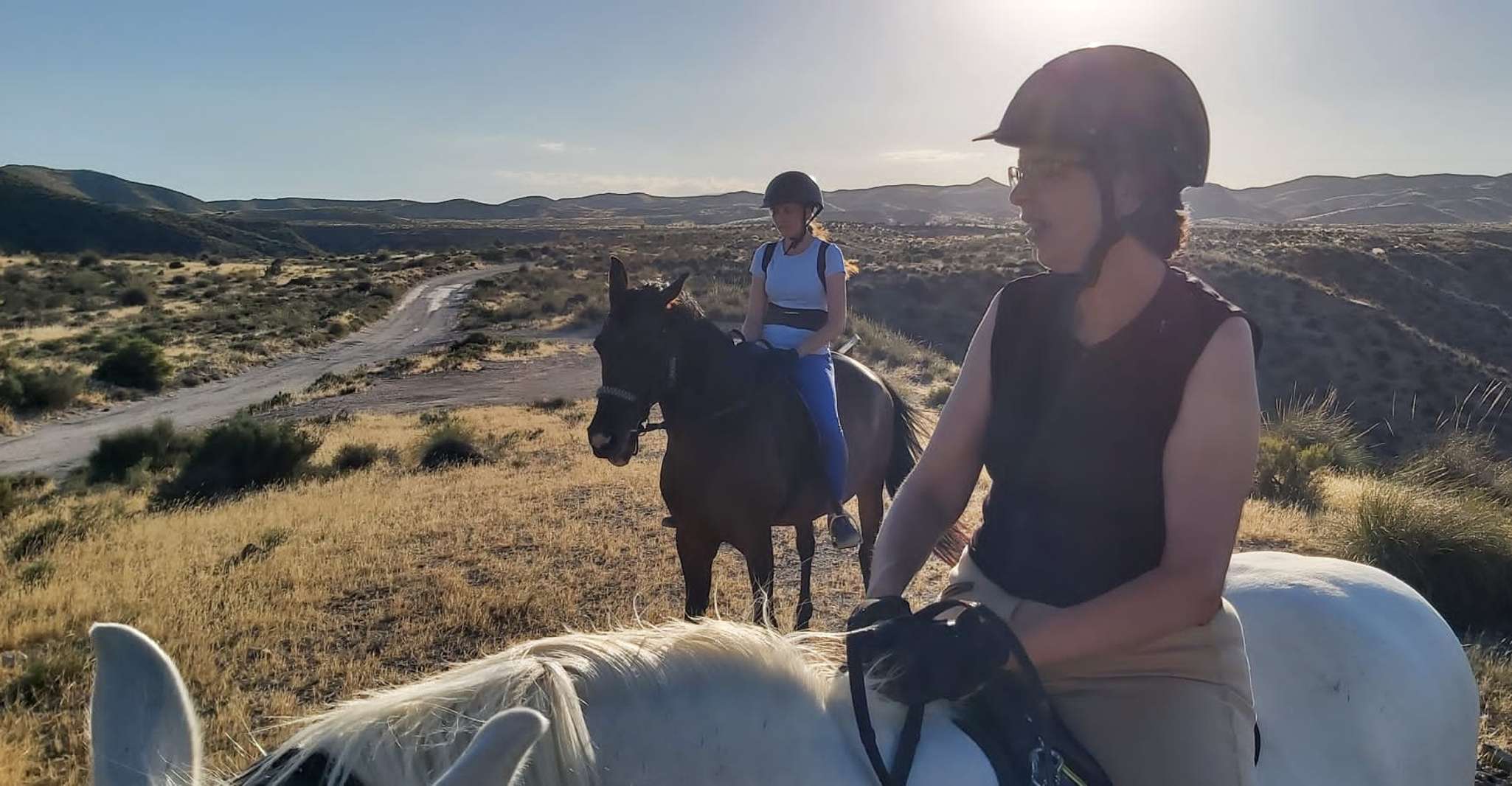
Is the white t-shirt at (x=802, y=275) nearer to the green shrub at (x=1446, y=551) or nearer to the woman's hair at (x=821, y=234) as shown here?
the woman's hair at (x=821, y=234)

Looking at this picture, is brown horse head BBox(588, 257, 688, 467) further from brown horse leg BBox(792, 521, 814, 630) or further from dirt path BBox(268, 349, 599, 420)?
dirt path BBox(268, 349, 599, 420)

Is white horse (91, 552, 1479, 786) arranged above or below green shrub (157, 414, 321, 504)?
above

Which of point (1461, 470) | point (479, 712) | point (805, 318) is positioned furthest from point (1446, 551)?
point (479, 712)

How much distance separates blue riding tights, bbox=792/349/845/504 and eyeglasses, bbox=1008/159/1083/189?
11.8 ft

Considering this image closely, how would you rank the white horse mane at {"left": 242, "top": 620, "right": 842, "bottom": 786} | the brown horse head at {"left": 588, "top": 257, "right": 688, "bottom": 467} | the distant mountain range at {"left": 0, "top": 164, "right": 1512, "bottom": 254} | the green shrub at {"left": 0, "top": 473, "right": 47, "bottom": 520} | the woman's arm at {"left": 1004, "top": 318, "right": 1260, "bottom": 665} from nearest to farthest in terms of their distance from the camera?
1. the white horse mane at {"left": 242, "top": 620, "right": 842, "bottom": 786}
2. the woman's arm at {"left": 1004, "top": 318, "right": 1260, "bottom": 665}
3. the brown horse head at {"left": 588, "top": 257, "right": 688, "bottom": 467}
4. the green shrub at {"left": 0, "top": 473, "right": 47, "bottom": 520}
5. the distant mountain range at {"left": 0, "top": 164, "right": 1512, "bottom": 254}

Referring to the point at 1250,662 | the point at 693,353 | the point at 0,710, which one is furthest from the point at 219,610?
the point at 1250,662

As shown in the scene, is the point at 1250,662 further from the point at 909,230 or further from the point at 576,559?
the point at 909,230

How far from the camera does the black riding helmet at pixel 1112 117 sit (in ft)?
5.10

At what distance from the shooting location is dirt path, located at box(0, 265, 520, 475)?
51.7ft

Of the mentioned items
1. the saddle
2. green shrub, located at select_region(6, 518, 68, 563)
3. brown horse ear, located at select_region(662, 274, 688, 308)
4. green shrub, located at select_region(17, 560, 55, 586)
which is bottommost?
green shrub, located at select_region(6, 518, 68, 563)

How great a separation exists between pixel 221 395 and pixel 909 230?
71.6 m

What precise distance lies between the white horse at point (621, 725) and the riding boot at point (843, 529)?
11.3 ft

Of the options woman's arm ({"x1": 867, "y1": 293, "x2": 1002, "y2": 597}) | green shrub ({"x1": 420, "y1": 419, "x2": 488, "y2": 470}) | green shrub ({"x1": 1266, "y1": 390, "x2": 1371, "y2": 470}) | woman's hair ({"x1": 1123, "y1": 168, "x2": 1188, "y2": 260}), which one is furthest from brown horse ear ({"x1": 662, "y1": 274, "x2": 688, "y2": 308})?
green shrub ({"x1": 1266, "y1": 390, "x2": 1371, "y2": 470})

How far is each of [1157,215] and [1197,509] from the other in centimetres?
55
